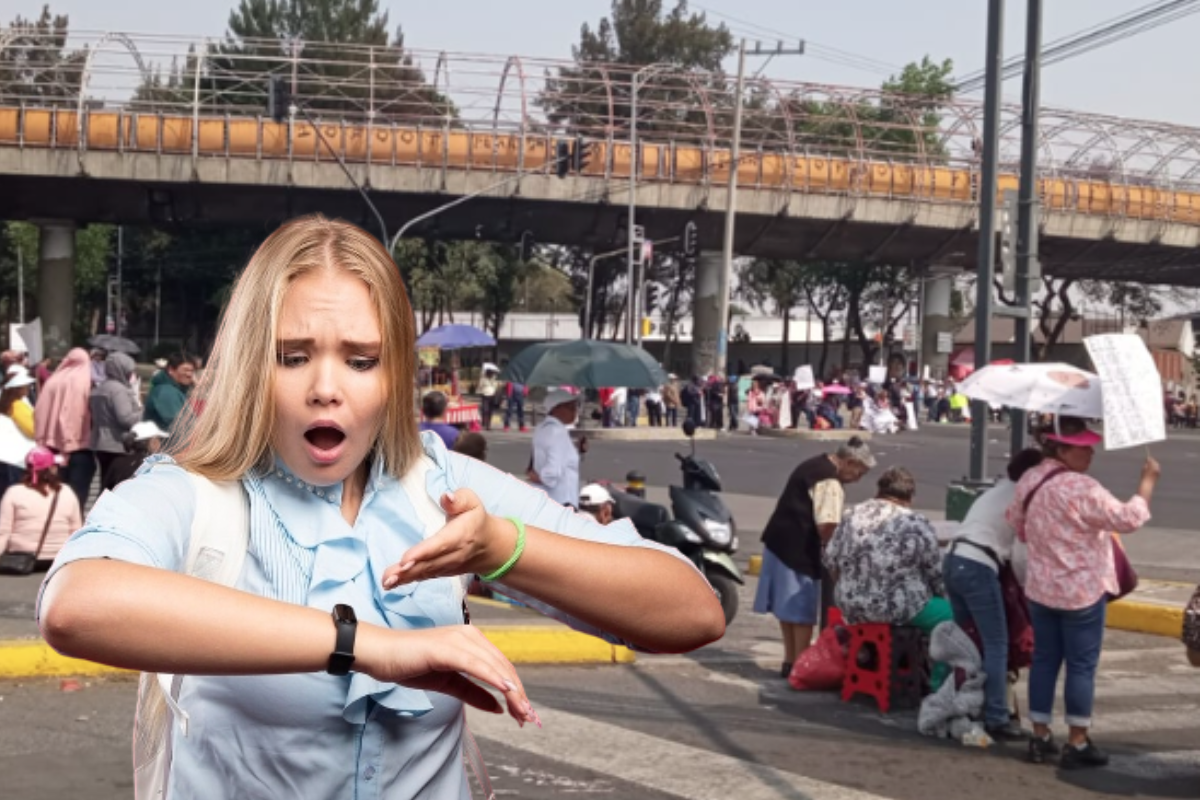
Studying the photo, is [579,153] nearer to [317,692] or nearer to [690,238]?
[690,238]

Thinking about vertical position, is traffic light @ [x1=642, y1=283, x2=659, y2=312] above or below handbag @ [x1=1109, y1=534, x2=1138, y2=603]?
above

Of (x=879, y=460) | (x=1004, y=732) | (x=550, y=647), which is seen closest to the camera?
(x=1004, y=732)

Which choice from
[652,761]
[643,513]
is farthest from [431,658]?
[643,513]

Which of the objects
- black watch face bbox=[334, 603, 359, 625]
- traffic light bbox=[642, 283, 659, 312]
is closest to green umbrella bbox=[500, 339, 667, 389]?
black watch face bbox=[334, 603, 359, 625]

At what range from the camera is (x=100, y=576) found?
1637mm

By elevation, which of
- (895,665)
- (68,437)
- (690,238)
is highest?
(690,238)

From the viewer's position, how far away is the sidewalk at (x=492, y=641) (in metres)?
8.95

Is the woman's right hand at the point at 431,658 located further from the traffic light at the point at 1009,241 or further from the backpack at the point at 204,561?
the traffic light at the point at 1009,241

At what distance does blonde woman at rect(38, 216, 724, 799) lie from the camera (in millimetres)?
1853

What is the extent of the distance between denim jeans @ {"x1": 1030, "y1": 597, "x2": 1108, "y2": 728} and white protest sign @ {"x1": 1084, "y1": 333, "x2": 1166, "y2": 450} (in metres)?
0.84

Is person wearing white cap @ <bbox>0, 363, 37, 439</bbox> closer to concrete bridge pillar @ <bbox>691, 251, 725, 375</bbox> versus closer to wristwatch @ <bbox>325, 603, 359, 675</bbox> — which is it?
wristwatch @ <bbox>325, 603, 359, 675</bbox>

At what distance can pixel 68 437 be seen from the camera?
1384 centimetres

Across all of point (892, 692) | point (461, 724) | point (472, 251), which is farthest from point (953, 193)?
point (461, 724)

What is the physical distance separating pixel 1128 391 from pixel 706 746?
8.79ft
